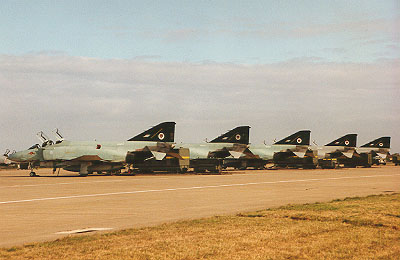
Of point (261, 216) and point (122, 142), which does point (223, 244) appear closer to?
point (261, 216)

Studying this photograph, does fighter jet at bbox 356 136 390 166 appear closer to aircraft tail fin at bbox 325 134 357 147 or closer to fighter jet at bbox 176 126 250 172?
aircraft tail fin at bbox 325 134 357 147

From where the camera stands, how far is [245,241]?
838 cm

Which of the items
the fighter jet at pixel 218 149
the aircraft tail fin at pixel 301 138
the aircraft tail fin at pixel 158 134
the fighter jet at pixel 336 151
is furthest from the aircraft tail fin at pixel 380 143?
the aircraft tail fin at pixel 158 134

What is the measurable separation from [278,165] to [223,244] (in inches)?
2155

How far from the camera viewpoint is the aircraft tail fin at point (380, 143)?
74.6 meters

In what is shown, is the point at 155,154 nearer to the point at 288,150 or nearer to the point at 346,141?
the point at 288,150

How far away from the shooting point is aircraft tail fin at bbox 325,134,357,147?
66.8 metres

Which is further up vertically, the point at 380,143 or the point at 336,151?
the point at 380,143

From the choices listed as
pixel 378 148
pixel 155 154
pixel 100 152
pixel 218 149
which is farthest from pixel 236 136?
pixel 378 148

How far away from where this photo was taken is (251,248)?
7809 millimetres

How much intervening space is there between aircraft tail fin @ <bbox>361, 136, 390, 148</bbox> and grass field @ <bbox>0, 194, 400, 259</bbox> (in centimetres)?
6824

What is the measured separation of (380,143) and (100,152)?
53.0 metres

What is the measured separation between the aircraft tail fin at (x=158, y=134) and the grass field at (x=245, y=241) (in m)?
32.3

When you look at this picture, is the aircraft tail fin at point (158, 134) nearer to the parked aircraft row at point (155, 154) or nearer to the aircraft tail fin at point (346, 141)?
the parked aircraft row at point (155, 154)
